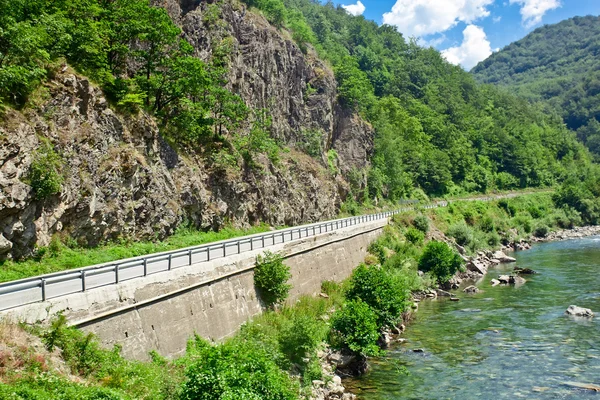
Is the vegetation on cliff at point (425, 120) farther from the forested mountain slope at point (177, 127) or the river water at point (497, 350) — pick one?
the river water at point (497, 350)

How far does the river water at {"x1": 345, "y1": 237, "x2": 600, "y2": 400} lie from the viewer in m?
20.2

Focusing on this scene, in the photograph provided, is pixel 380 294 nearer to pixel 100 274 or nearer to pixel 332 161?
pixel 100 274

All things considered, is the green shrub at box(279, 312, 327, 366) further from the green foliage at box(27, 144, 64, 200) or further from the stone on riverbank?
the stone on riverbank

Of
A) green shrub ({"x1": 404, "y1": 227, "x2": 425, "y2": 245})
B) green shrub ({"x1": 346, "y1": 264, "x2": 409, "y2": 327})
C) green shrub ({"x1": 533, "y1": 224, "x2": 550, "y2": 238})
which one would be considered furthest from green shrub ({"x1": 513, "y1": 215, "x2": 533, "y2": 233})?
green shrub ({"x1": 346, "y1": 264, "x2": 409, "y2": 327})

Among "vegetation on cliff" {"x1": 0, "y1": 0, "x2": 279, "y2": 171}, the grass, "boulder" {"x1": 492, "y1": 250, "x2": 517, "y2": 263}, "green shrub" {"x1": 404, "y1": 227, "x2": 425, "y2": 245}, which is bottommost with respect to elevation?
"boulder" {"x1": 492, "y1": 250, "x2": 517, "y2": 263}

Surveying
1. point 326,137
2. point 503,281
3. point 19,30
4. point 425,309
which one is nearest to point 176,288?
point 19,30

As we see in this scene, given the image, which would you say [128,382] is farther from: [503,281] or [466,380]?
[503,281]

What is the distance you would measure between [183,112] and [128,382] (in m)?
28.9

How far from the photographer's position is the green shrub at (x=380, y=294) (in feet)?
88.3

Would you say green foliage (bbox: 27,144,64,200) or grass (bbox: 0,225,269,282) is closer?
grass (bbox: 0,225,269,282)

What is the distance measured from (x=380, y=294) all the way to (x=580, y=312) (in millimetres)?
13571

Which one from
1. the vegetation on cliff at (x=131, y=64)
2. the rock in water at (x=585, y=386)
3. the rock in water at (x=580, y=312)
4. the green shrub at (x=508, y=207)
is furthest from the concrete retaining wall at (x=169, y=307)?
the green shrub at (x=508, y=207)

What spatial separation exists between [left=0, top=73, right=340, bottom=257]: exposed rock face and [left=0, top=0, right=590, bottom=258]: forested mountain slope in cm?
8

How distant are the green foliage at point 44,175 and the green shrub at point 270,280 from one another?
10.6 meters
